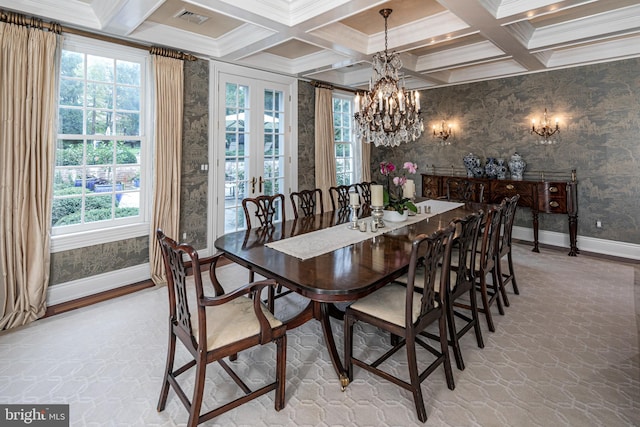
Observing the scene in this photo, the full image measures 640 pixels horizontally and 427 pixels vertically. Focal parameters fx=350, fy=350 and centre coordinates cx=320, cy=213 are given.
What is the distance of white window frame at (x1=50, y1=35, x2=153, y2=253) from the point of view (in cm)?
346

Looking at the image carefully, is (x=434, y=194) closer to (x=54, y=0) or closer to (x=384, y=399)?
(x=384, y=399)

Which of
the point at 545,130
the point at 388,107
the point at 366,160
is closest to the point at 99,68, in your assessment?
the point at 388,107

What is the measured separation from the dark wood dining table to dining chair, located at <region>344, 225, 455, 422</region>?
170mm

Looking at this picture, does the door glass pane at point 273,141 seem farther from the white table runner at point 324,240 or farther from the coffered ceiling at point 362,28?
the white table runner at point 324,240

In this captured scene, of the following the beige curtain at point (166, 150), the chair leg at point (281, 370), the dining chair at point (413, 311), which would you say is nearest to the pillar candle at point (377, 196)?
the dining chair at point (413, 311)

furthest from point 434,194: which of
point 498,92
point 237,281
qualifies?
point 237,281

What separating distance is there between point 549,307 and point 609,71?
362 cm

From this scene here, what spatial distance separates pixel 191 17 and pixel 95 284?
2.98m

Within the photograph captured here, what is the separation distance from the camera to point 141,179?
159 inches

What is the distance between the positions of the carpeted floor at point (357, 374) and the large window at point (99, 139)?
1043 millimetres

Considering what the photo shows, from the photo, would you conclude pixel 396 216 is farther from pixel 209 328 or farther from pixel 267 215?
pixel 209 328

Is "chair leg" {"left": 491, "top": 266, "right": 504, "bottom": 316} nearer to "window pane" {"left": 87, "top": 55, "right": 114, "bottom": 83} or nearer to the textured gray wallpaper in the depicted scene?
the textured gray wallpaper

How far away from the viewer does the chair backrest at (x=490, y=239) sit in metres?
2.71

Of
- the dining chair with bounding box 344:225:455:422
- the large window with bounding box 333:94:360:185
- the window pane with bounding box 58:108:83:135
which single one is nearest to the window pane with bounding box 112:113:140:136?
the window pane with bounding box 58:108:83:135
